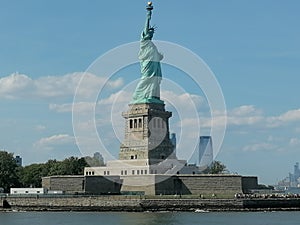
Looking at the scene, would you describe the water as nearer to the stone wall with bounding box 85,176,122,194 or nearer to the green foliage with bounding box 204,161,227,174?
the stone wall with bounding box 85,176,122,194

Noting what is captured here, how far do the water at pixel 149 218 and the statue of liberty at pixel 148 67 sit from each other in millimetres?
24868

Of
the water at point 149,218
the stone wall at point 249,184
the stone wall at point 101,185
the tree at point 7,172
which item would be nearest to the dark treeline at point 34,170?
the tree at point 7,172

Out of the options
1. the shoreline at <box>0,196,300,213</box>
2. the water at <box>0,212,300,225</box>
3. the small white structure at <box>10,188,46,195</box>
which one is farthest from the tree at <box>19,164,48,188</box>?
the water at <box>0,212,300,225</box>

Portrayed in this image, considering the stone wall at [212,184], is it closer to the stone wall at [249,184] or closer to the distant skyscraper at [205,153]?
the stone wall at [249,184]

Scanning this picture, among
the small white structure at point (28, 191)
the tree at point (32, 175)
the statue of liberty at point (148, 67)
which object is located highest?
the statue of liberty at point (148, 67)

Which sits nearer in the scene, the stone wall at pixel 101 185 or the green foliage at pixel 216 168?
the stone wall at pixel 101 185

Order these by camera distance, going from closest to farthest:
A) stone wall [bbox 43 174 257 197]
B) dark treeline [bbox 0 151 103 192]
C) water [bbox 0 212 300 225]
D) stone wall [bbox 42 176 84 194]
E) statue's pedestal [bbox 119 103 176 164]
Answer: water [bbox 0 212 300 225]
stone wall [bbox 43 174 257 197]
stone wall [bbox 42 176 84 194]
statue's pedestal [bbox 119 103 176 164]
dark treeline [bbox 0 151 103 192]

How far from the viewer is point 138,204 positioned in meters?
67.8

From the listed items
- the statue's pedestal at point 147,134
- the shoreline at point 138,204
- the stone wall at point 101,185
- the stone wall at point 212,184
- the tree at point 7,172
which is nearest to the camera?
the shoreline at point 138,204

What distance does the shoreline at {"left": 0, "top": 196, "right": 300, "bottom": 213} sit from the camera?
67125 mm

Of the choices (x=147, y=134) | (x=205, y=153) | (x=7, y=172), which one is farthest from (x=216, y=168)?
(x=7, y=172)

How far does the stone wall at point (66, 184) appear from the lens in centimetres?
7562

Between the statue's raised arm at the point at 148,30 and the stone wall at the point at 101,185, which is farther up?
the statue's raised arm at the point at 148,30

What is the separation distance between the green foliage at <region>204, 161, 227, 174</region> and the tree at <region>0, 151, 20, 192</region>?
26.4 meters
